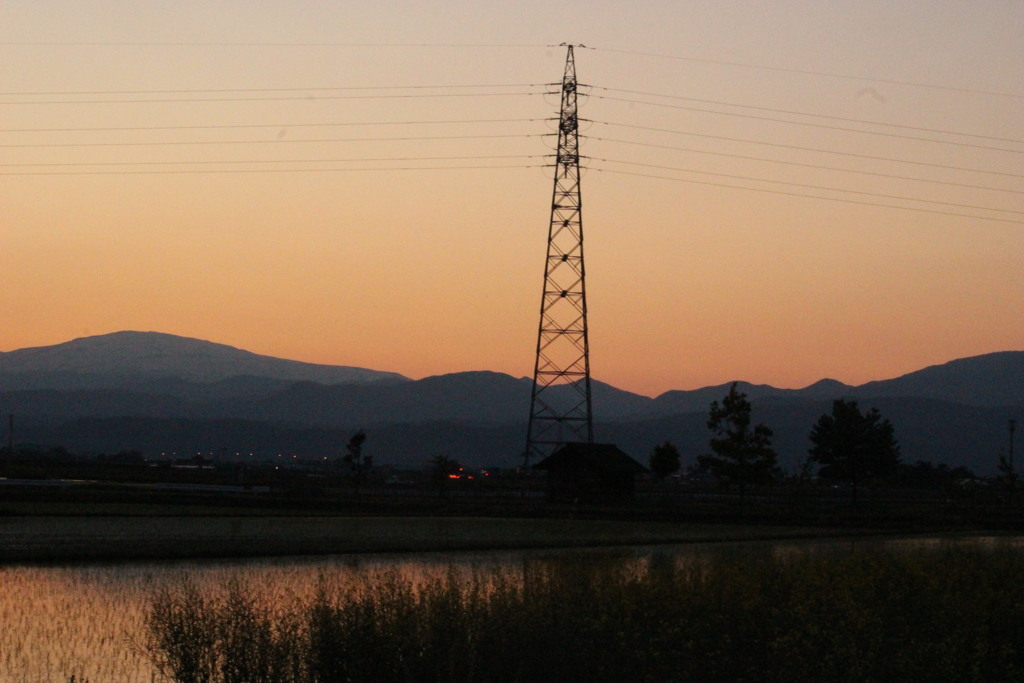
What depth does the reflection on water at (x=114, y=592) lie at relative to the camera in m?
18.1

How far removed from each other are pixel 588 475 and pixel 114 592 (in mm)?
52485

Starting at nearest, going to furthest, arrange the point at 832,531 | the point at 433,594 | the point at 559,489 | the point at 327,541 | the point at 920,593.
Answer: the point at 433,594, the point at 920,593, the point at 327,541, the point at 832,531, the point at 559,489

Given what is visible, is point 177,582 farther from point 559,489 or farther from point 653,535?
point 559,489

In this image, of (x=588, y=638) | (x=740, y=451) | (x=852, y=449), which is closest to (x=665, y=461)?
(x=852, y=449)

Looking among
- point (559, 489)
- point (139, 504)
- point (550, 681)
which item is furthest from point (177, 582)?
point (559, 489)

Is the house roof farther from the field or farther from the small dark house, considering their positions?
the field

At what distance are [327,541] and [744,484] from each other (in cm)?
4179

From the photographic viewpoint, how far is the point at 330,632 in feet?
55.1

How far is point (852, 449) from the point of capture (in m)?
106

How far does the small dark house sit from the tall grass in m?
55.8

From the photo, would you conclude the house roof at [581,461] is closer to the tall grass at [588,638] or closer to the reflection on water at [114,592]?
the reflection on water at [114,592]

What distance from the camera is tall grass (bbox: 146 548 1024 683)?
16391 millimetres

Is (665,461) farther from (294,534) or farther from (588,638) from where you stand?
(588,638)

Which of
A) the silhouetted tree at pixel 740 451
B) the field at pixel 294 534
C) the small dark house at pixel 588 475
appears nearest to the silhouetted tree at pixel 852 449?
the silhouetted tree at pixel 740 451
